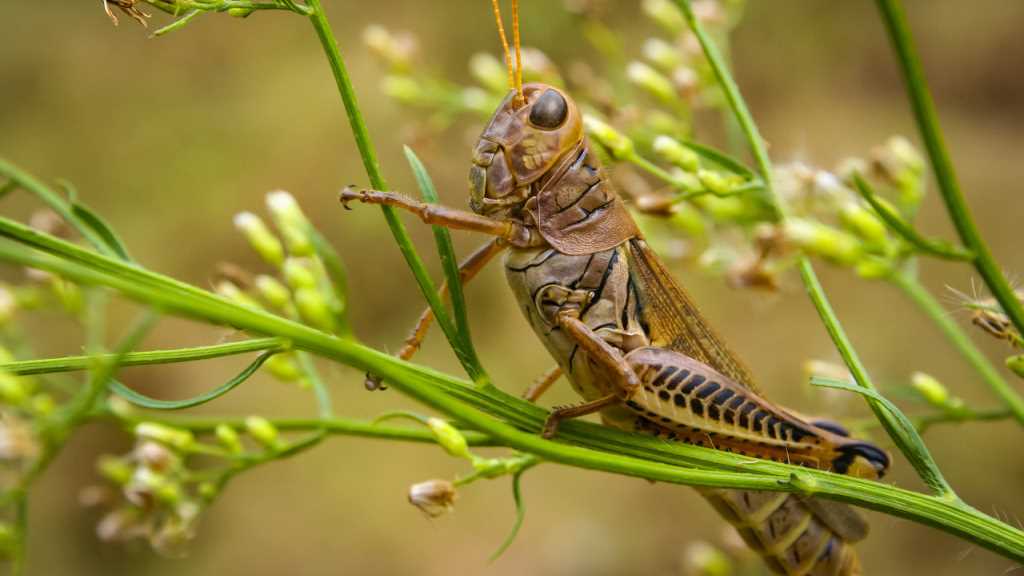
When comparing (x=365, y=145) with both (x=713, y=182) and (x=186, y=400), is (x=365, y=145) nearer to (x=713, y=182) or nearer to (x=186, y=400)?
(x=186, y=400)

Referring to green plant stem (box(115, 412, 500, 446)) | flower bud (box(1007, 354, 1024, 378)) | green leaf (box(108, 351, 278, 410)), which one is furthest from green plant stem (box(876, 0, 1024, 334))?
green leaf (box(108, 351, 278, 410))

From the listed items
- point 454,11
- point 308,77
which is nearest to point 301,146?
point 308,77

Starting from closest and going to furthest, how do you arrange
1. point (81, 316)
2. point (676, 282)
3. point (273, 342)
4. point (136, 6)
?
point (273, 342)
point (136, 6)
point (81, 316)
point (676, 282)

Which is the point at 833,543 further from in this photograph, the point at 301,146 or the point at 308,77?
the point at 308,77

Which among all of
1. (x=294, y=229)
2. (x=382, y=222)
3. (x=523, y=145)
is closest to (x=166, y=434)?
(x=294, y=229)

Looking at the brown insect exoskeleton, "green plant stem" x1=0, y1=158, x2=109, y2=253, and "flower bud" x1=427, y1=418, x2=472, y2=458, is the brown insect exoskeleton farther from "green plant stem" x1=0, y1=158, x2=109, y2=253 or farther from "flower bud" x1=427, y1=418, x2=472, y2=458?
"green plant stem" x1=0, y1=158, x2=109, y2=253

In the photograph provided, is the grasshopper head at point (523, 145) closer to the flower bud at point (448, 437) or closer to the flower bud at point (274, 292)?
the flower bud at point (274, 292)

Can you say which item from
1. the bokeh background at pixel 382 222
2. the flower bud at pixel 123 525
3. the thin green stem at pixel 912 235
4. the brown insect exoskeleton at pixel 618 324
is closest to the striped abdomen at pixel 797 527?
the brown insect exoskeleton at pixel 618 324

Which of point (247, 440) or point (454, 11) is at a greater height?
point (454, 11)
